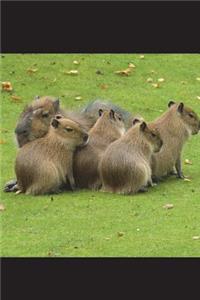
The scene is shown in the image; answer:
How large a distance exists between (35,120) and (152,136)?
1.26m

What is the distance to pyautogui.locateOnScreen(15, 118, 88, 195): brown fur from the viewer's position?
29.8ft

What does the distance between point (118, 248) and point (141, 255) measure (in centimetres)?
30

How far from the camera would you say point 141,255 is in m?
7.01

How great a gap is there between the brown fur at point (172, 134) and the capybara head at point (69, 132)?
805 millimetres

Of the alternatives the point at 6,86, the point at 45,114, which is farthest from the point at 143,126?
the point at 6,86

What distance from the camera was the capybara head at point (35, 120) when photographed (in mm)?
9375

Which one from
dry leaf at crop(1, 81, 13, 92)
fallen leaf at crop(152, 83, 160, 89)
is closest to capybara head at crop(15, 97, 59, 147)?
dry leaf at crop(1, 81, 13, 92)

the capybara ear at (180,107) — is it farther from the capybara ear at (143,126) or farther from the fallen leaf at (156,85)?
the fallen leaf at (156,85)

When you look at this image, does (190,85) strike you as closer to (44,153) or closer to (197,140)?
(197,140)

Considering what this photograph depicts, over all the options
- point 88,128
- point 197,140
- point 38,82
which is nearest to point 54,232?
point 88,128

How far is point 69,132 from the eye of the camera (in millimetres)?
9383

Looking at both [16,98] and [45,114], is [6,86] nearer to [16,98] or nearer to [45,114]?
[16,98]

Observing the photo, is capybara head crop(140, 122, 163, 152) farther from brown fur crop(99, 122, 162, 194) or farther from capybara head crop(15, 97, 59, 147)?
capybara head crop(15, 97, 59, 147)

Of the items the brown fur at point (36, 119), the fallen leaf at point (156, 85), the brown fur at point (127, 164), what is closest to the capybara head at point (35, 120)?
the brown fur at point (36, 119)
